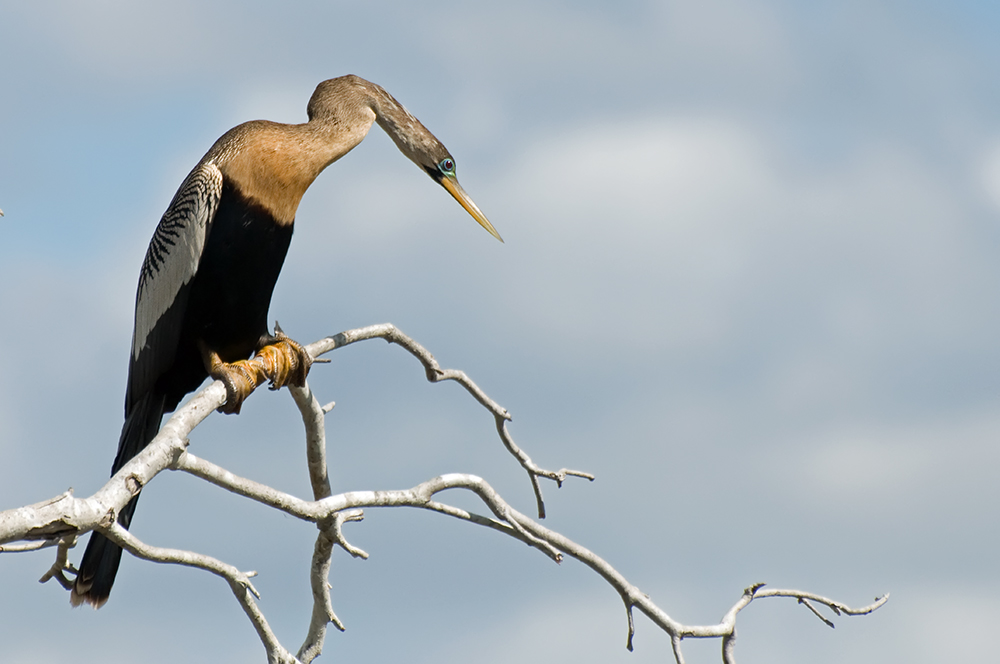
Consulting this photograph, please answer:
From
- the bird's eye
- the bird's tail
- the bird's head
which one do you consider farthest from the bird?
the bird's eye


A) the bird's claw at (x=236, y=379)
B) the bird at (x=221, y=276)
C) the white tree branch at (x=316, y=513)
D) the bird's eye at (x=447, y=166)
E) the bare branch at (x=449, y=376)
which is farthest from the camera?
the bird's eye at (x=447, y=166)

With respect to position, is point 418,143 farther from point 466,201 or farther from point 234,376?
point 234,376

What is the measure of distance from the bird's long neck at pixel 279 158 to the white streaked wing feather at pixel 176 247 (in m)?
0.12

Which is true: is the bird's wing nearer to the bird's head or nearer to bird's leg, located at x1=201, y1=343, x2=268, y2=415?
bird's leg, located at x1=201, y1=343, x2=268, y2=415

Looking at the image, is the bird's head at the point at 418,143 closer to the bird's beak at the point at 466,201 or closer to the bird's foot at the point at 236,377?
the bird's beak at the point at 466,201

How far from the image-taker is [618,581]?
14.4ft

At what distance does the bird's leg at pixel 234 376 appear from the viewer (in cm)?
434

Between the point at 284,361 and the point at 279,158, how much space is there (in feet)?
3.07

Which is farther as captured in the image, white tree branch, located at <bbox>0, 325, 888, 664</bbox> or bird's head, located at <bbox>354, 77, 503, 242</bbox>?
bird's head, located at <bbox>354, 77, 503, 242</bbox>

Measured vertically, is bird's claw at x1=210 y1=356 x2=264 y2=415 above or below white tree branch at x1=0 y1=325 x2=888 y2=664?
above

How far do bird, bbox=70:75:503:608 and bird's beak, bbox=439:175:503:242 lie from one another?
0.53m

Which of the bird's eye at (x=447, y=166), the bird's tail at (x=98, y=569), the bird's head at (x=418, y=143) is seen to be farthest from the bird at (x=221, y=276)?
the bird's eye at (x=447, y=166)

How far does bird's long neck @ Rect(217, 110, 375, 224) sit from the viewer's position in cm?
451

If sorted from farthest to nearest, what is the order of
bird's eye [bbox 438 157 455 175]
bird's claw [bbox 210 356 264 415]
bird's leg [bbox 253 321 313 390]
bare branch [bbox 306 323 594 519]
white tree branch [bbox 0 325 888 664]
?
bird's eye [bbox 438 157 455 175], bare branch [bbox 306 323 594 519], bird's leg [bbox 253 321 313 390], bird's claw [bbox 210 356 264 415], white tree branch [bbox 0 325 888 664]
